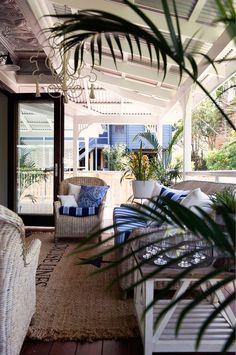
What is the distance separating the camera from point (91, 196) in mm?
5094

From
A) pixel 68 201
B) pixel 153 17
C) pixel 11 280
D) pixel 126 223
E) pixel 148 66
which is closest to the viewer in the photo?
pixel 126 223

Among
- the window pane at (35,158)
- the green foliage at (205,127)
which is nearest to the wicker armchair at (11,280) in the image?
the window pane at (35,158)

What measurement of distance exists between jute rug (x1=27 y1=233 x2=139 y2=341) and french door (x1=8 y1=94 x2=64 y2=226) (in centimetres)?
254

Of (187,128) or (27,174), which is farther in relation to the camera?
(27,174)

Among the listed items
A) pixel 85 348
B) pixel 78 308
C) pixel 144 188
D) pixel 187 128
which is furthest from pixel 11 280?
pixel 187 128

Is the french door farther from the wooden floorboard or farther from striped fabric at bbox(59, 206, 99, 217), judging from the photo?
the wooden floorboard

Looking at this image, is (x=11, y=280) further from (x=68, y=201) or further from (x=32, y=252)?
(x=68, y=201)

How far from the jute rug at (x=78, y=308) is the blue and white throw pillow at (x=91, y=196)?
5.04 ft

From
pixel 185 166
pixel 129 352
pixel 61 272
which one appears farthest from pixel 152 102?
pixel 129 352

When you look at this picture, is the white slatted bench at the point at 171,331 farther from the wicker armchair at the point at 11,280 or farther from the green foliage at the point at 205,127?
the green foliage at the point at 205,127

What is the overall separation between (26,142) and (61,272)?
326cm

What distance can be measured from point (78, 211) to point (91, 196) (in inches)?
16.8

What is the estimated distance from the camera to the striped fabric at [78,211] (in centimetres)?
473

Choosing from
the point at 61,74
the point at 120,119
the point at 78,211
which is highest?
the point at 120,119
